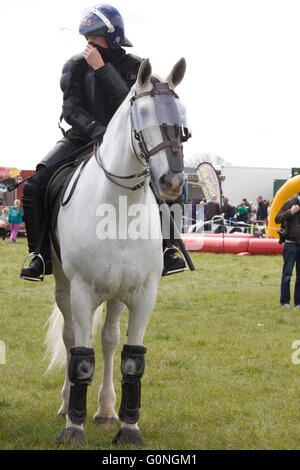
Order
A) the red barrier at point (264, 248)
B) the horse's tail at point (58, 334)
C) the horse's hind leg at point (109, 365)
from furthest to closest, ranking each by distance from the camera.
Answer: the red barrier at point (264, 248) → the horse's tail at point (58, 334) → the horse's hind leg at point (109, 365)

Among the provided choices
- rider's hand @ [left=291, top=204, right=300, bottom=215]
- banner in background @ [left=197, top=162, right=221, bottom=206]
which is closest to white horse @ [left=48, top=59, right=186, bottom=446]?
rider's hand @ [left=291, top=204, right=300, bottom=215]

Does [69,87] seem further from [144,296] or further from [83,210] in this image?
[144,296]

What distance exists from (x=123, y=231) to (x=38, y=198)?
54.2 inches

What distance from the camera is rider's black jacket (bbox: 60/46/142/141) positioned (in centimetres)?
571

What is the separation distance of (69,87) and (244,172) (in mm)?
36636

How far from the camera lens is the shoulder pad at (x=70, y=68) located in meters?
5.77

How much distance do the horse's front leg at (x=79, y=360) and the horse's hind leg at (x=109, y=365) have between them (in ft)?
2.29

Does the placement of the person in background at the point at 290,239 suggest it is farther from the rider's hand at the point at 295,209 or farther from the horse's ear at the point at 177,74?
the horse's ear at the point at 177,74

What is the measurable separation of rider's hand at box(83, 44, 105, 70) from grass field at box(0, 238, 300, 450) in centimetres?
→ 315

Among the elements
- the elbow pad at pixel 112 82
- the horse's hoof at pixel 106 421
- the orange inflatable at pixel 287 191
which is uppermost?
the elbow pad at pixel 112 82

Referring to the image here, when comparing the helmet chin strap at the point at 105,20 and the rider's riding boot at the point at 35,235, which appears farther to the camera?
the rider's riding boot at the point at 35,235

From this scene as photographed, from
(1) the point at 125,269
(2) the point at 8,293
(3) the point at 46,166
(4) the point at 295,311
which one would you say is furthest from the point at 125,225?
(2) the point at 8,293

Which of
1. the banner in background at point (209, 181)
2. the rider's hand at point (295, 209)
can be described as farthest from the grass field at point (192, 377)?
the banner in background at point (209, 181)
